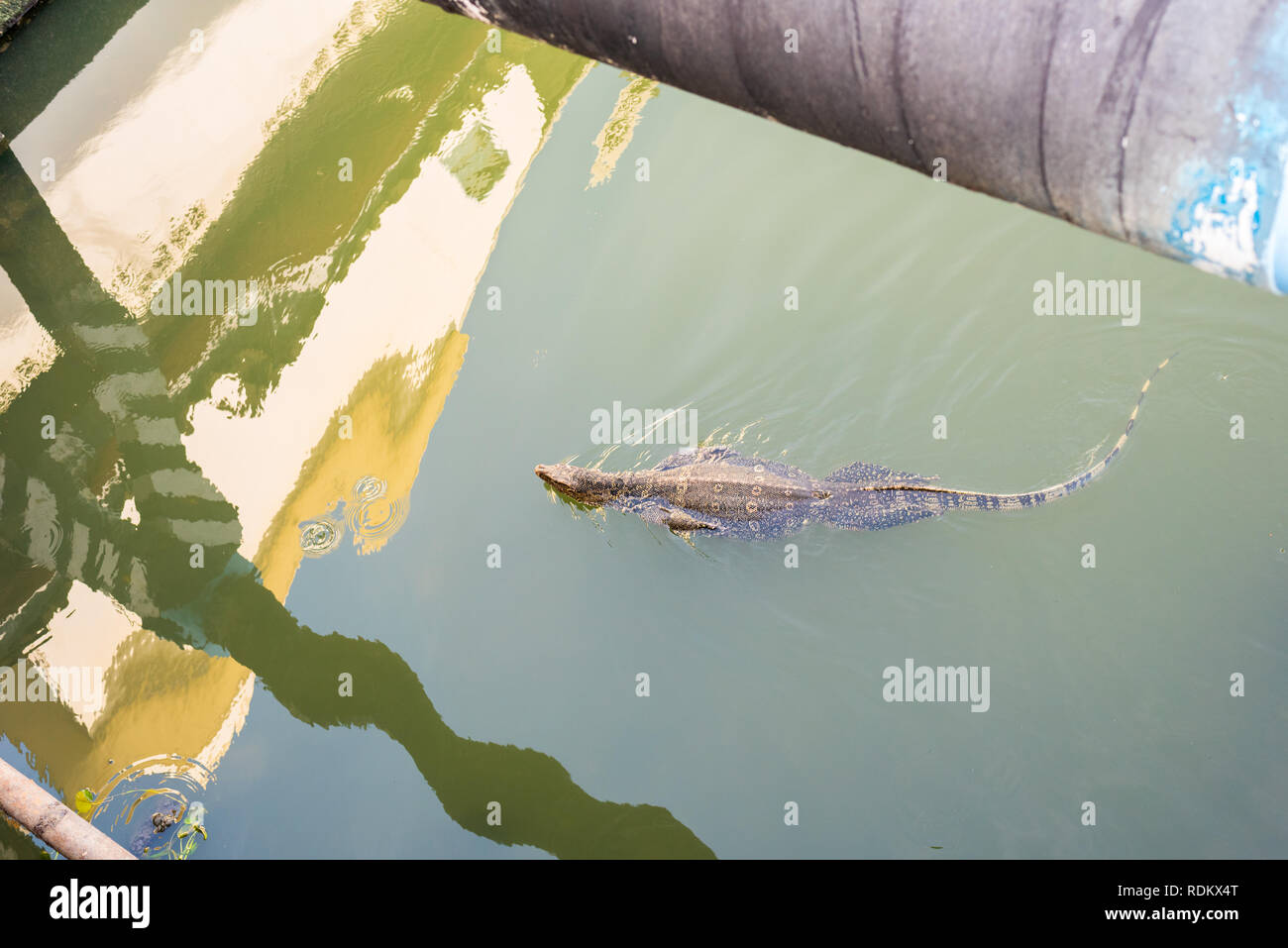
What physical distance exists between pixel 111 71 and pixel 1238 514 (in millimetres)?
11863

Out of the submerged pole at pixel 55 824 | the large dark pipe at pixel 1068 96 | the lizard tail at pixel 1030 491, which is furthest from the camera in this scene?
the lizard tail at pixel 1030 491

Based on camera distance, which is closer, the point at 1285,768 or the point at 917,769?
the point at 1285,768

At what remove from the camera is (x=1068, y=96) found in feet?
3.61

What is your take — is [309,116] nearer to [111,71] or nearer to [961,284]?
[111,71]

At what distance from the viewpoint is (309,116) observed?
9.91m

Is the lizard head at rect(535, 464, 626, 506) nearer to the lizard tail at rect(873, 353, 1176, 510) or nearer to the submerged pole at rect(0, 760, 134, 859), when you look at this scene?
the lizard tail at rect(873, 353, 1176, 510)

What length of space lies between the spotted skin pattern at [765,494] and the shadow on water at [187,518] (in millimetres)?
1883

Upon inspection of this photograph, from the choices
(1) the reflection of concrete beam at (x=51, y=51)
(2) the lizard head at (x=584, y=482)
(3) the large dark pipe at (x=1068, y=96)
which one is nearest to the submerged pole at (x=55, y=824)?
(2) the lizard head at (x=584, y=482)

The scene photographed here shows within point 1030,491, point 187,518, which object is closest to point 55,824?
point 187,518

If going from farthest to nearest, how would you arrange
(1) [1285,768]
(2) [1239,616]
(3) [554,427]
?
(3) [554,427], (2) [1239,616], (1) [1285,768]

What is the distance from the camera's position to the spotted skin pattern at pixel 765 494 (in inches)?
230

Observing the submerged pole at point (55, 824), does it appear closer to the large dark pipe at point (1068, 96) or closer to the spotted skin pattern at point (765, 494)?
the spotted skin pattern at point (765, 494)

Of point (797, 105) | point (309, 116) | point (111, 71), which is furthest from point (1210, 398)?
point (111, 71)

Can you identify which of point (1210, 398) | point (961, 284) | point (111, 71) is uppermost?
point (111, 71)
